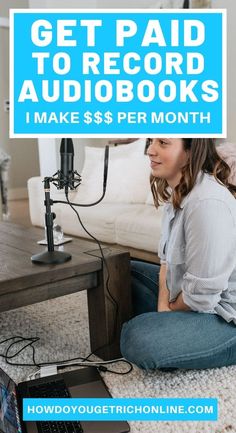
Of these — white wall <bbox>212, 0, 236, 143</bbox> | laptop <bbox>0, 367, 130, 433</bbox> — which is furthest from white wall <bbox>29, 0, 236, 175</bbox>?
laptop <bbox>0, 367, 130, 433</bbox>

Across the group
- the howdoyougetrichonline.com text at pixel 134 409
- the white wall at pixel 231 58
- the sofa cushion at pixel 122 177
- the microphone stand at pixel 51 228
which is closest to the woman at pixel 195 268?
the microphone stand at pixel 51 228

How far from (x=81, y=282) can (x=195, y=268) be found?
0.35 metres

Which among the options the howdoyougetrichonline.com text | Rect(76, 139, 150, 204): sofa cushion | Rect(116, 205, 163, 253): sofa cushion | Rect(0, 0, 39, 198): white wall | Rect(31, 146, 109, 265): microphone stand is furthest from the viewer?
Rect(0, 0, 39, 198): white wall

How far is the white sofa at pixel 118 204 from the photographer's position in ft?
7.09

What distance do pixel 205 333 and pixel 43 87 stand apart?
82 cm

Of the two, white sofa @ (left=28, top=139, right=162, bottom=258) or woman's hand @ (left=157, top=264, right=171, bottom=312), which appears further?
white sofa @ (left=28, top=139, right=162, bottom=258)

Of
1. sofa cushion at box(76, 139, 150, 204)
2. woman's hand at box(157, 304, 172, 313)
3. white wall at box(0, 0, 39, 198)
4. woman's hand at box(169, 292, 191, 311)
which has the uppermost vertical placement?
white wall at box(0, 0, 39, 198)

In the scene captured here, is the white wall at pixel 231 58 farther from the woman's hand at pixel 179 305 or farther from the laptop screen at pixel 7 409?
the laptop screen at pixel 7 409

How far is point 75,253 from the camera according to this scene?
4.60 feet

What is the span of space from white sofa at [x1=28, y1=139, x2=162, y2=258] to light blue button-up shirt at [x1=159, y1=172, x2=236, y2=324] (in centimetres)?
82

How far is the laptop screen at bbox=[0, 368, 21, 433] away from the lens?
2.66 feet

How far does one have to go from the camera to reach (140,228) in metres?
2.14

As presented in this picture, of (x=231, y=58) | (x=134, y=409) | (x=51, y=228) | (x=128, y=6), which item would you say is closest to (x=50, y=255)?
(x=51, y=228)

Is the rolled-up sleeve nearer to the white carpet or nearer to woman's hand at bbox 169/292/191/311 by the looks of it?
woman's hand at bbox 169/292/191/311
